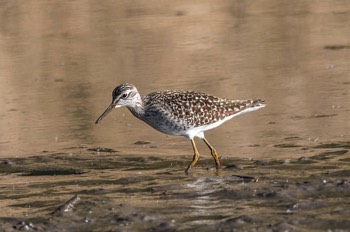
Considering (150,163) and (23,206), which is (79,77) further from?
(23,206)

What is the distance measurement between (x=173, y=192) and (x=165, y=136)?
10.6 ft

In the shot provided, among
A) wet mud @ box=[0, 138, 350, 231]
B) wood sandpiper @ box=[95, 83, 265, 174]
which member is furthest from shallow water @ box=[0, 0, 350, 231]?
wood sandpiper @ box=[95, 83, 265, 174]

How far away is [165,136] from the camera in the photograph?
14.2 metres

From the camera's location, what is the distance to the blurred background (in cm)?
1398

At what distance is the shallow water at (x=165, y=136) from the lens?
1020cm

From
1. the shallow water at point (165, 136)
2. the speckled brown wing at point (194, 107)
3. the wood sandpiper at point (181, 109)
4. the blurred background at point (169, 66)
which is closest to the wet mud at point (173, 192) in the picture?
the shallow water at point (165, 136)

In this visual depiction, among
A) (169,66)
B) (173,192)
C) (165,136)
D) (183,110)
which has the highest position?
(183,110)

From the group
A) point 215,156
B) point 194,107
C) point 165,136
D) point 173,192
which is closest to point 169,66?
point 165,136

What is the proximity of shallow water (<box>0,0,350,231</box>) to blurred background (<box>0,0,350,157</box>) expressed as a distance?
0.03m

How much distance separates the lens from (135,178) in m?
11.8

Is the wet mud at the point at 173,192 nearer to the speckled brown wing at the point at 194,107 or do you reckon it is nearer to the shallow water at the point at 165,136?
the shallow water at the point at 165,136

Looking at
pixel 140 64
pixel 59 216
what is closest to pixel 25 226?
pixel 59 216

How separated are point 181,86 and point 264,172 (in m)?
4.95

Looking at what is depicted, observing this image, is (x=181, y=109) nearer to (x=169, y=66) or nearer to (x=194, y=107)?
(x=194, y=107)
